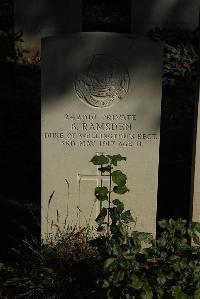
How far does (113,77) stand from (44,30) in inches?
254

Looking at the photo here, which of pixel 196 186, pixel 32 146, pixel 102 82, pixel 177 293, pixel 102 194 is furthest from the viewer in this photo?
pixel 32 146

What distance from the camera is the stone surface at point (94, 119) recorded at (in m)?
4.20

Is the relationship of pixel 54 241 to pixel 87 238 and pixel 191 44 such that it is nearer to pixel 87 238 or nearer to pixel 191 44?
pixel 87 238

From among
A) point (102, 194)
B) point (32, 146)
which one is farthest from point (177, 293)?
point (32, 146)

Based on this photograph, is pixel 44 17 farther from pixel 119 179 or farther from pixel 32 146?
pixel 119 179

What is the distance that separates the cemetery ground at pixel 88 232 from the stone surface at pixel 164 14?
39 cm

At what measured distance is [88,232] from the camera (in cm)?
449

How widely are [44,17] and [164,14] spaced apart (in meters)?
2.10

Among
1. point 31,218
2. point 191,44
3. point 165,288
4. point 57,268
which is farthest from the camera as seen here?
point 191,44

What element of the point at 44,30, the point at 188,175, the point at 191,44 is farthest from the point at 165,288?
the point at 44,30

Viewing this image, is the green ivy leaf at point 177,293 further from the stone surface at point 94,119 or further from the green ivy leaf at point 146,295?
the stone surface at point 94,119

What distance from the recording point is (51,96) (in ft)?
14.0

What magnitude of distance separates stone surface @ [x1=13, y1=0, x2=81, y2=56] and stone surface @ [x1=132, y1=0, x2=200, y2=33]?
1.04m

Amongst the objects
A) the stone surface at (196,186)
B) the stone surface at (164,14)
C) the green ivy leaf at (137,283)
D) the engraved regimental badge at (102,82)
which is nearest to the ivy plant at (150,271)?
the green ivy leaf at (137,283)
